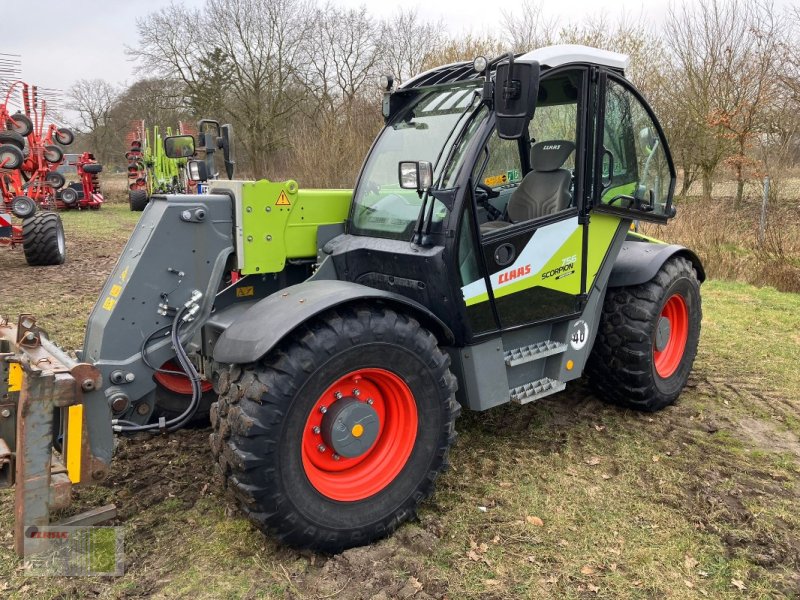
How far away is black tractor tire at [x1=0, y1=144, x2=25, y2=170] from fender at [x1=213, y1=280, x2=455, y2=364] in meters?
8.85

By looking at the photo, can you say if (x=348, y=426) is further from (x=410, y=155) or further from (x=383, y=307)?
(x=410, y=155)

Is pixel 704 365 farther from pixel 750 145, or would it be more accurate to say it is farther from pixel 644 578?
pixel 750 145

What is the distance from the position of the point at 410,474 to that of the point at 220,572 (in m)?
0.94

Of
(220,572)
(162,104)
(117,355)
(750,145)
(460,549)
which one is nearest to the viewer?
(220,572)

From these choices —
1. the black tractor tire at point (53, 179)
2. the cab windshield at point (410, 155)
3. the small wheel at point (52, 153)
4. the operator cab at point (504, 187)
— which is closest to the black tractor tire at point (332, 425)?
the operator cab at point (504, 187)

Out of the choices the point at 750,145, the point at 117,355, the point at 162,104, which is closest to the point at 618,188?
the point at 117,355

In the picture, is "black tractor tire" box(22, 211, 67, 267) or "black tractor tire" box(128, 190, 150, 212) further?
"black tractor tire" box(128, 190, 150, 212)

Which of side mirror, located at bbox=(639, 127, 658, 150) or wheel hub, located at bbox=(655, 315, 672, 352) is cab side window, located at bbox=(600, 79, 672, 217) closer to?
side mirror, located at bbox=(639, 127, 658, 150)

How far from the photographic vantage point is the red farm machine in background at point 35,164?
10.3 metres

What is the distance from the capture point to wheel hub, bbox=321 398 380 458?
296cm

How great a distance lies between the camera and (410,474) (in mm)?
3131

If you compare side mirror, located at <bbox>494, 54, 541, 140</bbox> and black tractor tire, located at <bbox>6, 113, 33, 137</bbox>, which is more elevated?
black tractor tire, located at <bbox>6, 113, 33, 137</bbox>

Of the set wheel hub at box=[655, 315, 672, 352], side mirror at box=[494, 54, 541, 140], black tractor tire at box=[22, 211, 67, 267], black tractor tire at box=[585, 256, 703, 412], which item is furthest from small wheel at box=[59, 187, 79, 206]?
side mirror at box=[494, 54, 541, 140]

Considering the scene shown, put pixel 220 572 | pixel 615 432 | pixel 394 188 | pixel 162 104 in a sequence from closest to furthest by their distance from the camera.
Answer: pixel 220 572
pixel 394 188
pixel 615 432
pixel 162 104
